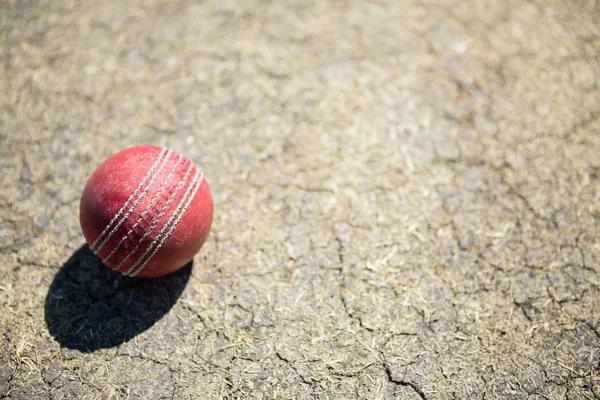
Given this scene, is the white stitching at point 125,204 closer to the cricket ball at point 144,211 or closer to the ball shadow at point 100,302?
the cricket ball at point 144,211

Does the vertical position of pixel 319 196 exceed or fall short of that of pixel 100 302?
it exceeds it

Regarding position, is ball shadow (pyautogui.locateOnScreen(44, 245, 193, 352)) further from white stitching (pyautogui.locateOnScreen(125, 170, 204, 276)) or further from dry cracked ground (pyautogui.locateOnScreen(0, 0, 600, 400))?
white stitching (pyautogui.locateOnScreen(125, 170, 204, 276))

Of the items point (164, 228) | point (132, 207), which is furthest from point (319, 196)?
point (132, 207)

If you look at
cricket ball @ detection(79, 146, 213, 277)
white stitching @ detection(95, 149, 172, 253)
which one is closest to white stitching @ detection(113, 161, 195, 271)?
cricket ball @ detection(79, 146, 213, 277)

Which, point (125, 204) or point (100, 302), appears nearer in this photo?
point (125, 204)

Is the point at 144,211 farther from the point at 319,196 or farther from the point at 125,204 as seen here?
the point at 319,196

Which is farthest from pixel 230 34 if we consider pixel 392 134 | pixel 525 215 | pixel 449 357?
pixel 449 357

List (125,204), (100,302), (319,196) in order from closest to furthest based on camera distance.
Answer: (125,204) < (100,302) < (319,196)
